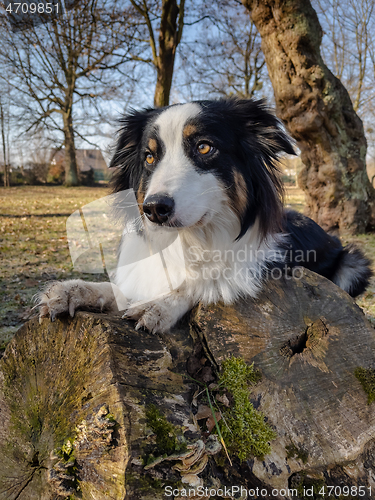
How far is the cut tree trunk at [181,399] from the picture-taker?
57.9 inches

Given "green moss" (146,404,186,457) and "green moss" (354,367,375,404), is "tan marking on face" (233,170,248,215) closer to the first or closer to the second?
"green moss" (354,367,375,404)

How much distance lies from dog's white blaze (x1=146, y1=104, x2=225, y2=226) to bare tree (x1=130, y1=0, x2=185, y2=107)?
23.6 ft

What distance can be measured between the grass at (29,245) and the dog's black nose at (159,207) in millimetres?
2083

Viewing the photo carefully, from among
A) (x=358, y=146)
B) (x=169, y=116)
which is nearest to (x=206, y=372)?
(x=169, y=116)

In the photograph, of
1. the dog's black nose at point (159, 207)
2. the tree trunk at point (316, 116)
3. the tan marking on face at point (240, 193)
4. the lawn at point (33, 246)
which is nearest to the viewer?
the dog's black nose at point (159, 207)

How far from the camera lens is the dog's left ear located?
244 cm

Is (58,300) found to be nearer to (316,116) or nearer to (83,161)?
(316,116)

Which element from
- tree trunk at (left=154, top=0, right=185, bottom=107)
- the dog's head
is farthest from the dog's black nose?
tree trunk at (left=154, top=0, right=185, bottom=107)

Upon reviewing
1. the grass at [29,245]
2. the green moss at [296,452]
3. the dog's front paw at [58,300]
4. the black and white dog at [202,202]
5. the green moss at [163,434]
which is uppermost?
the black and white dog at [202,202]

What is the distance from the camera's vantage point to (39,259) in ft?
20.7

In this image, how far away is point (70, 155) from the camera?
30.5 ft

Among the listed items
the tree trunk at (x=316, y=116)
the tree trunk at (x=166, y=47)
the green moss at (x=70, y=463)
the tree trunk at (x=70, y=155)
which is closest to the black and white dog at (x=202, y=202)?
the green moss at (x=70, y=463)

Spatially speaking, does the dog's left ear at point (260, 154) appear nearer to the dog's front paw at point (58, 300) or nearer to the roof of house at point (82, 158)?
the dog's front paw at point (58, 300)

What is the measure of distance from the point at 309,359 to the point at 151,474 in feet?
3.67
